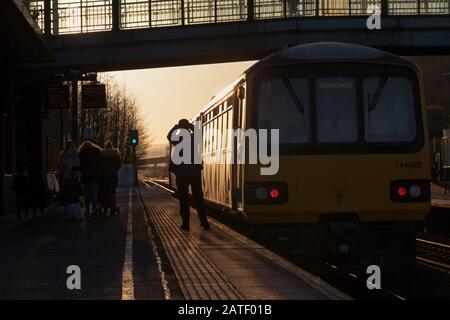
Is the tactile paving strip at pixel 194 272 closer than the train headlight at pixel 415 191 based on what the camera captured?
Yes

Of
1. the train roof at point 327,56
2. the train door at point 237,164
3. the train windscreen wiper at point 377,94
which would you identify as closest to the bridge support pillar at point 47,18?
the train door at point 237,164

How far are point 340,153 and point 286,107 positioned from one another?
0.93 metres

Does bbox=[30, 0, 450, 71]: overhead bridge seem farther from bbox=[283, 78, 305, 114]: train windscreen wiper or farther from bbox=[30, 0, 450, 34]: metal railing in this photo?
bbox=[283, 78, 305, 114]: train windscreen wiper

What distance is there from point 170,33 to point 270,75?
20.6 meters

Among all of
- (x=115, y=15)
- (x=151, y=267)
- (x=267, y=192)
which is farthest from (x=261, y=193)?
(x=115, y=15)

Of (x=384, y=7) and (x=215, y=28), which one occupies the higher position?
(x=384, y=7)

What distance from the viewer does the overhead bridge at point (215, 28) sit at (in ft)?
108

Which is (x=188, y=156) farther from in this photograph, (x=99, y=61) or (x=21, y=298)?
(x=99, y=61)

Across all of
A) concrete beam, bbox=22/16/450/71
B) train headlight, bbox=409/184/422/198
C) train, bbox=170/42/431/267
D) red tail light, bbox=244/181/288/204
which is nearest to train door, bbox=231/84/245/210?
train, bbox=170/42/431/267

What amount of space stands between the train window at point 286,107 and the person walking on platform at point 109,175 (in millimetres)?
9891

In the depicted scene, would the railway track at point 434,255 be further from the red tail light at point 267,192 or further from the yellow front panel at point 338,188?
the red tail light at point 267,192

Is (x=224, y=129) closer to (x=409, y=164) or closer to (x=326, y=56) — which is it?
(x=326, y=56)

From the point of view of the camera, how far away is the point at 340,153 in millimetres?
12695
